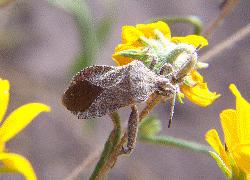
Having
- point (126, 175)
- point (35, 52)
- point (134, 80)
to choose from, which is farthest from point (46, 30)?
point (134, 80)

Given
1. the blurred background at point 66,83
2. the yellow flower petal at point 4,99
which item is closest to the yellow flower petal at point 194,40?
the yellow flower petal at point 4,99

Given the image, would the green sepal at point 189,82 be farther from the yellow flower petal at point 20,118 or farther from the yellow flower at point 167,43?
the yellow flower petal at point 20,118

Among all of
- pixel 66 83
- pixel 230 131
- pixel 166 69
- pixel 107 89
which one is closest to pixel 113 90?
pixel 107 89

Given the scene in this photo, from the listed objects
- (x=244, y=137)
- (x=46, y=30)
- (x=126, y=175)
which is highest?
(x=244, y=137)

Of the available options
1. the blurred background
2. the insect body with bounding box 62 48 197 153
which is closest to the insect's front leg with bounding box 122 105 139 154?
the insect body with bounding box 62 48 197 153

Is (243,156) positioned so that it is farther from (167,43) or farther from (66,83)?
(66,83)

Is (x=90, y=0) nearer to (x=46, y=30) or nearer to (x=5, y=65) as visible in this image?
(x=46, y=30)
